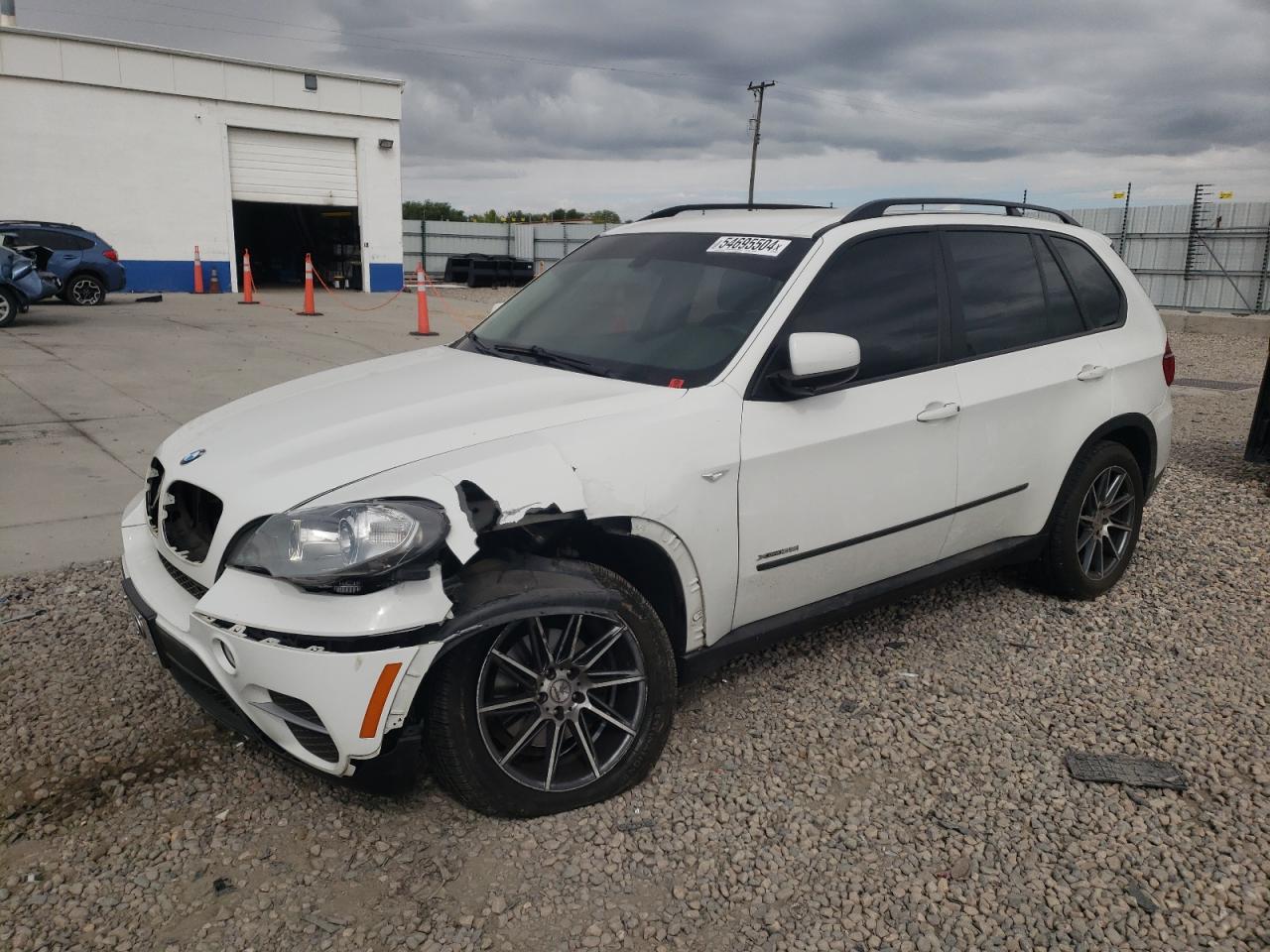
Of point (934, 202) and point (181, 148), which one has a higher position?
point (181, 148)

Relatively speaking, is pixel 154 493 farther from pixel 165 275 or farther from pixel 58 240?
pixel 165 275

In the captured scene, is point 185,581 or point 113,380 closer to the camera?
point 185,581

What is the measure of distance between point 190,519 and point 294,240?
32018mm

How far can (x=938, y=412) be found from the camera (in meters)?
3.68

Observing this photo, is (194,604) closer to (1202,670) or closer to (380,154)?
(1202,670)

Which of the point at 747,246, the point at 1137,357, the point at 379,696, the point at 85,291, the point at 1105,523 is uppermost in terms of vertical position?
the point at 747,246

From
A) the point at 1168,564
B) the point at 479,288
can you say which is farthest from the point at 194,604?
the point at 479,288

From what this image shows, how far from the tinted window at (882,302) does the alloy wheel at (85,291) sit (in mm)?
18830

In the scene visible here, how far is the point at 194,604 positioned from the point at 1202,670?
374 centimetres

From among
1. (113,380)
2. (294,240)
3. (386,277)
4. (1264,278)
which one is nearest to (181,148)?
(386,277)

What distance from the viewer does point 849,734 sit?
11.4 feet

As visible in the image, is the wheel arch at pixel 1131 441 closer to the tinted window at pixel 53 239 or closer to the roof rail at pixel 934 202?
the roof rail at pixel 934 202

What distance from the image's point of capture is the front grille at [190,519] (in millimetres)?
2879

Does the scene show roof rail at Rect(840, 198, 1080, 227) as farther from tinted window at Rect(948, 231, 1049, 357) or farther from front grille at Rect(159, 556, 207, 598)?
front grille at Rect(159, 556, 207, 598)
